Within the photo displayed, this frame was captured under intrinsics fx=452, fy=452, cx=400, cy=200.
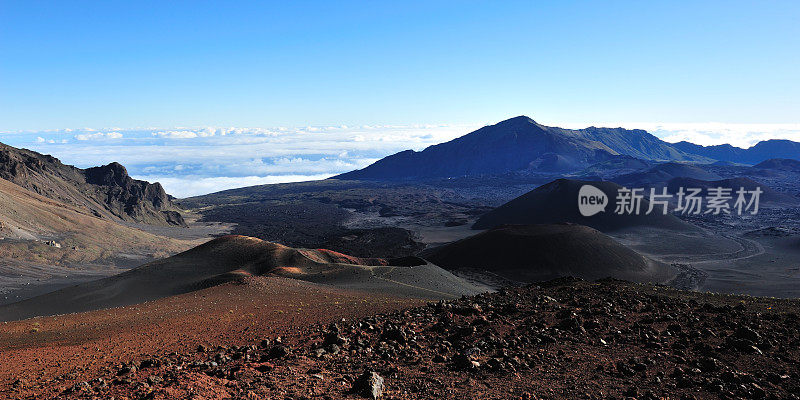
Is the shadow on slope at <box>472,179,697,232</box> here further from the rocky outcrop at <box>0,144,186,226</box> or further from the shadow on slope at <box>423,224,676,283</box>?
the rocky outcrop at <box>0,144,186,226</box>

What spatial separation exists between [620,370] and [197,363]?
929cm

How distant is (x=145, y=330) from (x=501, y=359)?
40.2 ft

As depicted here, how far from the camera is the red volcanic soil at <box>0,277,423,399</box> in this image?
33.3 ft

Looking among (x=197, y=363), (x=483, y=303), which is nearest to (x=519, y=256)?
(x=483, y=303)

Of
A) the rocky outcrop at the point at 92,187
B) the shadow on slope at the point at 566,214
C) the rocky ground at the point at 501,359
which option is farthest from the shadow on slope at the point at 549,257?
the rocky outcrop at the point at 92,187

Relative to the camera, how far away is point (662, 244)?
70375 mm

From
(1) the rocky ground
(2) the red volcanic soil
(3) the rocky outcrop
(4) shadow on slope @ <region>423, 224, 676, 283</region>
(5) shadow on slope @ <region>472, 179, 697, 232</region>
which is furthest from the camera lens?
(3) the rocky outcrop

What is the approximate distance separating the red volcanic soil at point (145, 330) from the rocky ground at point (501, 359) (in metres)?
0.70

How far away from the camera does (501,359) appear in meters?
10.2

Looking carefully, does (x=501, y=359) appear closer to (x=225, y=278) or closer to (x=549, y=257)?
(x=225, y=278)

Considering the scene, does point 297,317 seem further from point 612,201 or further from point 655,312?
point 612,201

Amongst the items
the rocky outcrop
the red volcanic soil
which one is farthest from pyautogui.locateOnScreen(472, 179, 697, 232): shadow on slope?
the rocky outcrop

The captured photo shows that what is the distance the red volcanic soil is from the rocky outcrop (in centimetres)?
8215

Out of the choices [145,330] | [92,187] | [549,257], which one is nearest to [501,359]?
[145,330]
